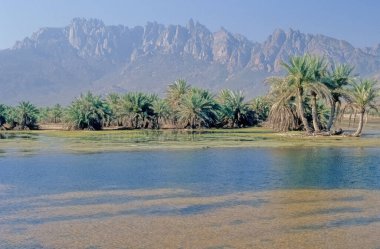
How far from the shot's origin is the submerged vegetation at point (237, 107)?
149 ft

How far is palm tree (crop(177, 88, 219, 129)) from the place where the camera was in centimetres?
6328

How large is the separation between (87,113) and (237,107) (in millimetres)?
18558

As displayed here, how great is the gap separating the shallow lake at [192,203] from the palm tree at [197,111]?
3670 centimetres

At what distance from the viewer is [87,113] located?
61.6m

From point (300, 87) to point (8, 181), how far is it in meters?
30.7

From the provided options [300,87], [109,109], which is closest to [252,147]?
[300,87]

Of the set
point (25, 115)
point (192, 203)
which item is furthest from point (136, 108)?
point (192, 203)

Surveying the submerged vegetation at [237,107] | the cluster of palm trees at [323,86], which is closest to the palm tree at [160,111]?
the submerged vegetation at [237,107]

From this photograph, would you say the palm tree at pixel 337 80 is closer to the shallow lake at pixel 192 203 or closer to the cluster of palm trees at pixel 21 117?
the shallow lake at pixel 192 203

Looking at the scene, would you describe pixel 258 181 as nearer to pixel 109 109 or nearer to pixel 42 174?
pixel 42 174

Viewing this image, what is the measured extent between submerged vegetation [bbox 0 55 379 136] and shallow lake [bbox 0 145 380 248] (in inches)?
767

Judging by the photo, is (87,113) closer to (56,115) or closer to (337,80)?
(56,115)

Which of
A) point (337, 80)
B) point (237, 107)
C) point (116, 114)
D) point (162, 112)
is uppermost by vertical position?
point (337, 80)

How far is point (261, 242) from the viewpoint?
37.2ft
